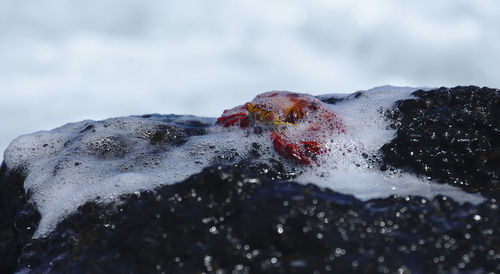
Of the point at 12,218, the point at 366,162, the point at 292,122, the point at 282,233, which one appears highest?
the point at 292,122

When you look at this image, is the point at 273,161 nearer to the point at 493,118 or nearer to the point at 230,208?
the point at 230,208

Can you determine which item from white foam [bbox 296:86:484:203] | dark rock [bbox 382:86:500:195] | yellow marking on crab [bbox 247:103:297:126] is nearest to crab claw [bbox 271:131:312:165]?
white foam [bbox 296:86:484:203]

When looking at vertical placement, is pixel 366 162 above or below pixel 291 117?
below

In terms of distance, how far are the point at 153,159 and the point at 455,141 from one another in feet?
6.69

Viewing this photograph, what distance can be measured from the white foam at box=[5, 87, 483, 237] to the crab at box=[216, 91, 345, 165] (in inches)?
2.8

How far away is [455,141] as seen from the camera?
8.97 feet

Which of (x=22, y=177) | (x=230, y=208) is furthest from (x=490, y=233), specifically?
(x=22, y=177)

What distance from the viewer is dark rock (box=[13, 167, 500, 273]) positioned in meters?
1.67

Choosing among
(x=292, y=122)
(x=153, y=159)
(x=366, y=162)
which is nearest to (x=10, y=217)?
(x=153, y=159)

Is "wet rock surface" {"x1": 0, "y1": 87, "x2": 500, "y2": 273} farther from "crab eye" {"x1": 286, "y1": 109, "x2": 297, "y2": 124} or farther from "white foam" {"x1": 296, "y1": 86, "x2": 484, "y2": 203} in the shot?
"crab eye" {"x1": 286, "y1": 109, "x2": 297, "y2": 124}

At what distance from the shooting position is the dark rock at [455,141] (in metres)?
2.61

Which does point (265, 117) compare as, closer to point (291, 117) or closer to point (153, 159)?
point (291, 117)

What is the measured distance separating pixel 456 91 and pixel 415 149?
609 mm

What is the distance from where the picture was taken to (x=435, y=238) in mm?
1780
